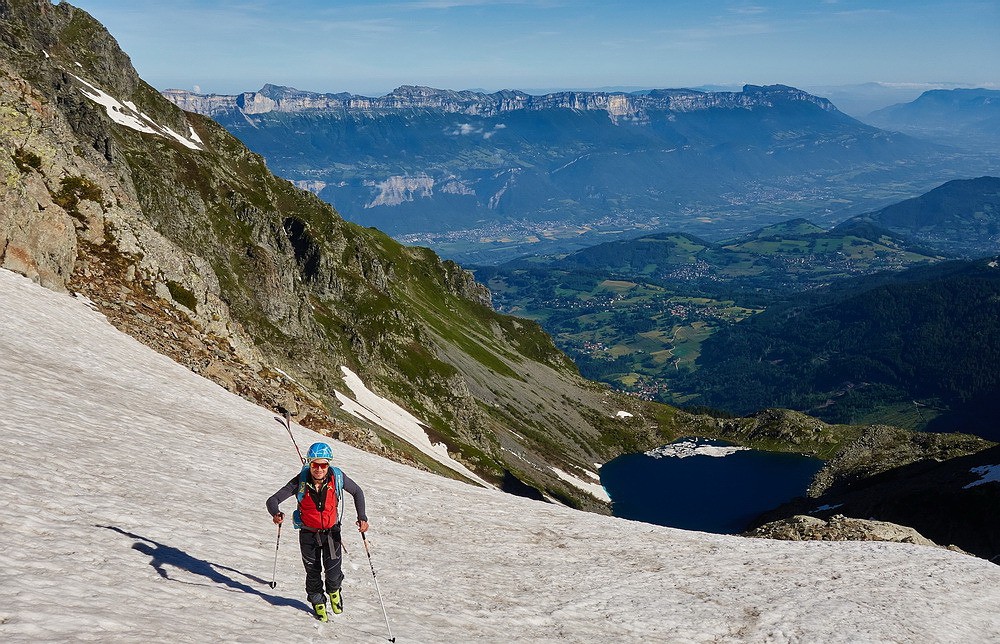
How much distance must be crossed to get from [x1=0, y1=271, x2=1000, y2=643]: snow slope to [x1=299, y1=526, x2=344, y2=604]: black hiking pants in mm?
881

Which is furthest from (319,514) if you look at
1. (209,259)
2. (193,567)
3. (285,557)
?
(209,259)

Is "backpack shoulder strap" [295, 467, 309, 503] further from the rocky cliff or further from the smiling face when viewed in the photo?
the rocky cliff

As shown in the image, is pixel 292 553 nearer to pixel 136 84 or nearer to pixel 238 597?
pixel 238 597

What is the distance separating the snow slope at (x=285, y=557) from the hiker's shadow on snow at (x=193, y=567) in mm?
84

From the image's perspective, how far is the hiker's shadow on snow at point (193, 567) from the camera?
1856 cm

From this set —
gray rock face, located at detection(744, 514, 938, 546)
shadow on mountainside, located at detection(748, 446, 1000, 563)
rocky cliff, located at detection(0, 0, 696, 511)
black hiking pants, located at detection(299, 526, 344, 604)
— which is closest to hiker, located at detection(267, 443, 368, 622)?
black hiking pants, located at detection(299, 526, 344, 604)

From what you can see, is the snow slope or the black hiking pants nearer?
the snow slope

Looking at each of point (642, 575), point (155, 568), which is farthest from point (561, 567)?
point (155, 568)

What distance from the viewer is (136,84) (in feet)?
537

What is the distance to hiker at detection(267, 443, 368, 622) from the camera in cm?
1736

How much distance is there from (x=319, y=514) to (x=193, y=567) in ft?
15.6

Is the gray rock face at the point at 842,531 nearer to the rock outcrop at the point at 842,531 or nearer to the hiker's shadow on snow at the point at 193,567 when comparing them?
the rock outcrop at the point at 842,531

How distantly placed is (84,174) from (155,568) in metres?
53.4

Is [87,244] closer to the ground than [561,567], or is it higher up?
higher up
